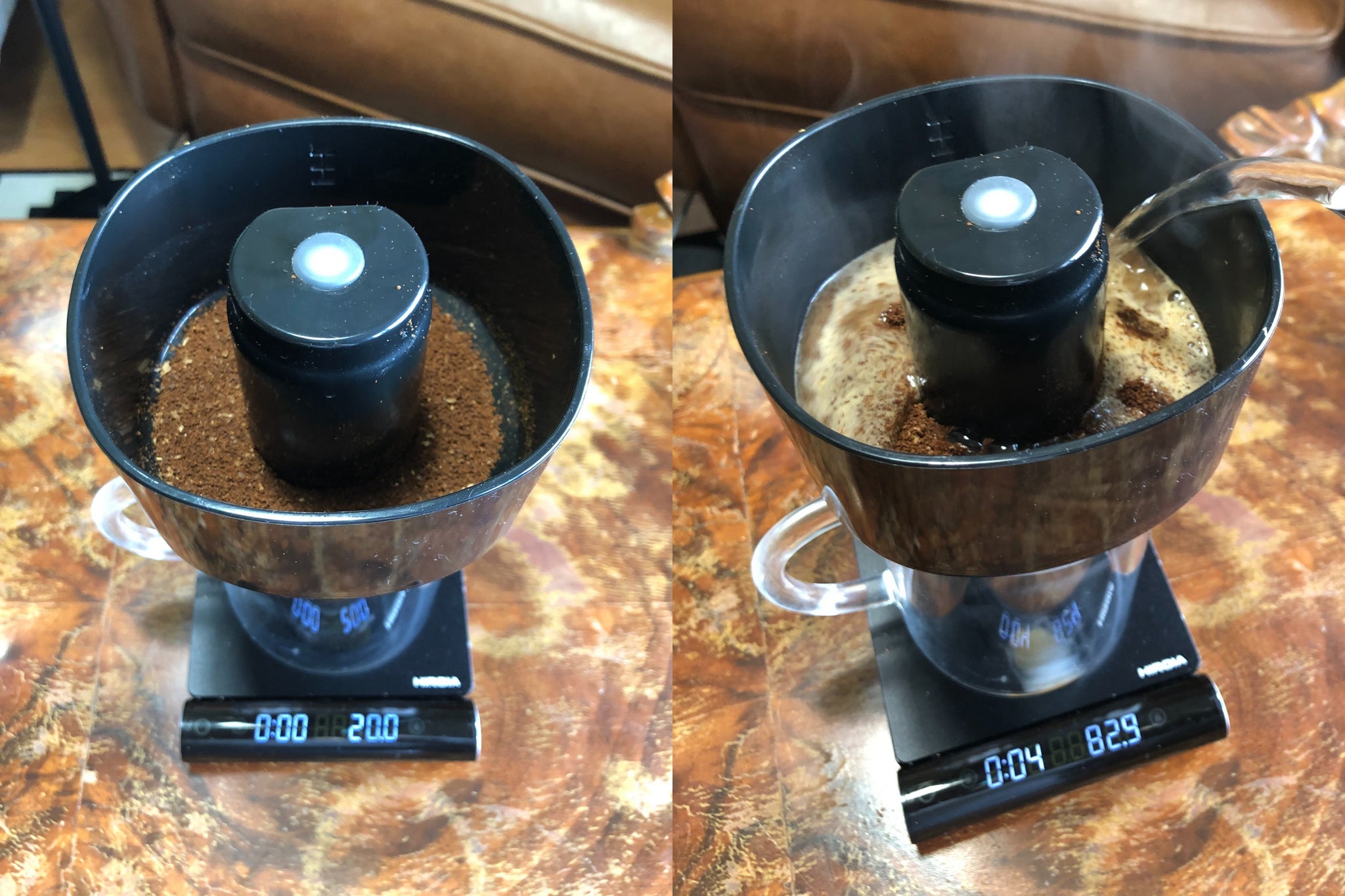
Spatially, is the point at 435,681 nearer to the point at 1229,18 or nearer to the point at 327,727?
the point at 327,727

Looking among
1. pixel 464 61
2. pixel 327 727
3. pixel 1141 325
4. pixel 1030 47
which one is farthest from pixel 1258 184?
pixel 464 61

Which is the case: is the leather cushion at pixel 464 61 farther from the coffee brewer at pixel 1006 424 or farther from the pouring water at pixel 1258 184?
the pouring water at pixel 1258 184

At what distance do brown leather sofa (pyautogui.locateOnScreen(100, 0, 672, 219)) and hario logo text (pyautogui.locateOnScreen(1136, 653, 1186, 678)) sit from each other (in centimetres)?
54

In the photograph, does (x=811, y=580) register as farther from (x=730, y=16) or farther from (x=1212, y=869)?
(x=730, y=16)

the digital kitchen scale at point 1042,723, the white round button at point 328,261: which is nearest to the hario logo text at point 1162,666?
the digital kitchen scale at point 1042,723

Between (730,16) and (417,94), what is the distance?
0.84ft

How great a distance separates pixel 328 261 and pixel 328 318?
0.03m

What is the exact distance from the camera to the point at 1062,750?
0.61 m

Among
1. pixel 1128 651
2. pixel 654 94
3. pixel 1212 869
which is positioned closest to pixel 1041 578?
pixel 1128 651

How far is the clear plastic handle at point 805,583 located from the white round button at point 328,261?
0.74 ft

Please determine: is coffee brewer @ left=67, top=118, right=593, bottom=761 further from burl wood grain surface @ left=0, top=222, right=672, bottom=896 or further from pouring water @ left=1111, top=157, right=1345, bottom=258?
pouring water @ left=1111, top=157, right=1345, bottom=258

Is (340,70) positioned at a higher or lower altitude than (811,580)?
higher

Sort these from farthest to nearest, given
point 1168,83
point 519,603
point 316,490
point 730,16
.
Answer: point 730,16 → point 1168,83 → point 519,603 → point 316,490

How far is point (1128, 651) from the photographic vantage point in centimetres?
64
